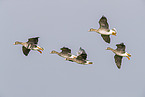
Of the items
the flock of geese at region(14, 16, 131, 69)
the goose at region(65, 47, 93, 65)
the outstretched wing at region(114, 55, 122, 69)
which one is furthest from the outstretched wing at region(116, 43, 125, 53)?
the goose at region(65, 47, 93, 65)

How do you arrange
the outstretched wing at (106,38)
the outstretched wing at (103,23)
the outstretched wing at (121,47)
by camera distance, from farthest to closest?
the outstretched wing at (106,38) → the outstretched wing at (121,47) → the outstretched wing at (103,23)

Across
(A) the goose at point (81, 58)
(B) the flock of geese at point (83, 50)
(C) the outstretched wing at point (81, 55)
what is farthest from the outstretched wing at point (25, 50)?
(C) the outstretched wing at point (81, 55)

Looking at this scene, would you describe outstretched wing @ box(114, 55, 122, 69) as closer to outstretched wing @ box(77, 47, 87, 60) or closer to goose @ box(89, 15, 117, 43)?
goose @ box(89, 15, 117, 43)

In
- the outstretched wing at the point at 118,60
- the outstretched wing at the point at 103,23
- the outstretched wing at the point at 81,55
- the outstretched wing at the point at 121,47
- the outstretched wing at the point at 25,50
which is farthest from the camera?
the outstretched wing at the point at 25,50

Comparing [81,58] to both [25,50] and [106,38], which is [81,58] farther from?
[25,50]

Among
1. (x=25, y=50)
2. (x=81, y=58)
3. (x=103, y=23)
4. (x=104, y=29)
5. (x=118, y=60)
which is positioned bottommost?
(x=81, y=58)

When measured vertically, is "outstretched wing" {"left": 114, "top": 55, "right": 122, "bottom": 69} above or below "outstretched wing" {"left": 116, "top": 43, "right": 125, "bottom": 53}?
below

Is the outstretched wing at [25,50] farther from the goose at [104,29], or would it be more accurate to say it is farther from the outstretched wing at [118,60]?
the outstretched wing at [118,60]

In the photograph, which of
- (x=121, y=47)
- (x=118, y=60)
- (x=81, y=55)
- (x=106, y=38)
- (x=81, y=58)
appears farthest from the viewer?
(x=118, y=60)

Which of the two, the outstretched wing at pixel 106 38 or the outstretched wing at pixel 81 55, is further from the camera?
the outstretched wing at pixel 106 38

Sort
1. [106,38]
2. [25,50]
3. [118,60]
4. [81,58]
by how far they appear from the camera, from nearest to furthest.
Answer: [81,58] → [106,38] → [118,60] → [25,50]

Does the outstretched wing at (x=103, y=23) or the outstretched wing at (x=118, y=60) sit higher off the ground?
the outstretched wing at (x=103, y=23)

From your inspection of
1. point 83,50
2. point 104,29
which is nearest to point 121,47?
point 104,29

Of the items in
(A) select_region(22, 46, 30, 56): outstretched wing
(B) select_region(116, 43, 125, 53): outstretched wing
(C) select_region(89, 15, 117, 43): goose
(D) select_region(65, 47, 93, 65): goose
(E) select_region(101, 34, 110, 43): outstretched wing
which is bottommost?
(D) select_region(65, 47, 93, 65): goose
